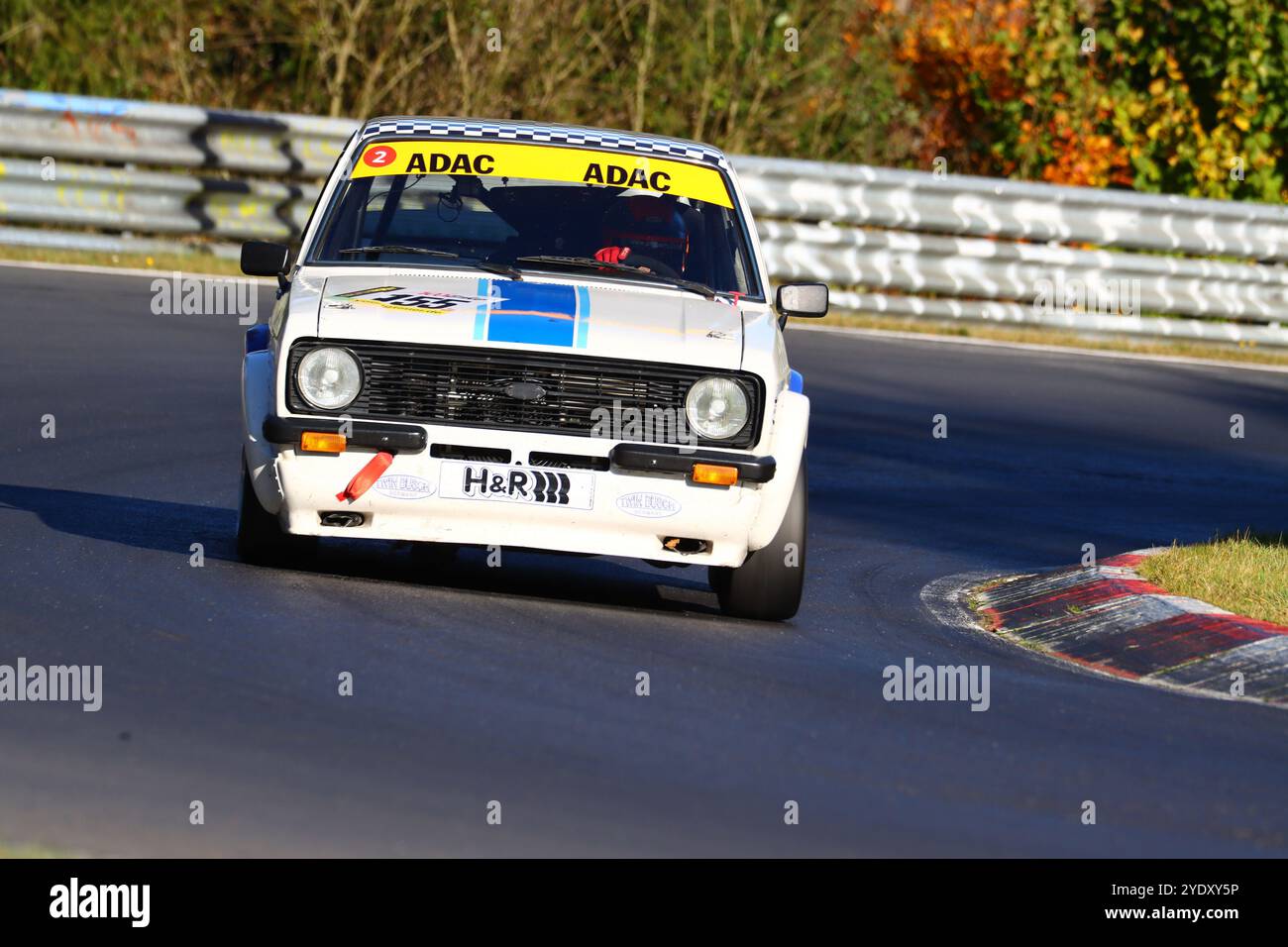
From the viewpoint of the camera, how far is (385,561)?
838 centimetres

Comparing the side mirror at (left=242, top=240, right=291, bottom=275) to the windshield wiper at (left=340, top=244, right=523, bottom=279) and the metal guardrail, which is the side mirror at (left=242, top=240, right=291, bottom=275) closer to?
the windshield wiper at (left=340, top=244, right=523, bottom=279)

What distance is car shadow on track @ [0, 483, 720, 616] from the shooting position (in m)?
7.98

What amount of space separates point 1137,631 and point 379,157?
131 inches

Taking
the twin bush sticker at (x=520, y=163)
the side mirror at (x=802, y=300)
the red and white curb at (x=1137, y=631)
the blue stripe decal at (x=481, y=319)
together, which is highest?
the twin bush sticker at (x=520, y=163)

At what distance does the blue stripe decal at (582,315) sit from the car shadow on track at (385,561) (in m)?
1.11

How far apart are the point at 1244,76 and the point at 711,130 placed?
17.2ft

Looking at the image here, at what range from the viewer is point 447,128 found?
335 inches

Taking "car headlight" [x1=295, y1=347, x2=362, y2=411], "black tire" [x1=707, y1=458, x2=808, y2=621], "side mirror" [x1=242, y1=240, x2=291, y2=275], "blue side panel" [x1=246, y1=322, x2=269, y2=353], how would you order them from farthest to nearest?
"side mirror" [x1=242, y1=240, x2=291, y2=275] < "blue side panel" [x1=246, y1=322, x2=269, y2=353] < "black tire" [x1=707, y1=458, x2=808, y2=621] < "car headlight" [x1=295, y1=347, x2=362, y2=411]

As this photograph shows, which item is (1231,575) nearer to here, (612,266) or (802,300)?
(802,300)

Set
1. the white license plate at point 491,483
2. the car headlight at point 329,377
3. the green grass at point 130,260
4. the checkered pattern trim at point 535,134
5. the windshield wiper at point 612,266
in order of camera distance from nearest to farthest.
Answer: the white license plate at point 491,483, the car headlight at point 329,377, the windshield wiper at point 612,266, the checkered pattern trim at point 535,134, the green grass at point 130,260

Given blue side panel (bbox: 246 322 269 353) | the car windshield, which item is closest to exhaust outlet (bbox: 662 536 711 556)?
the car windshield

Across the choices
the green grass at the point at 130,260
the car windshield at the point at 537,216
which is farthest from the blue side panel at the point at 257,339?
the green grass at the point at 130,260

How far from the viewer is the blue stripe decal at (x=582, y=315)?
7.14 meters

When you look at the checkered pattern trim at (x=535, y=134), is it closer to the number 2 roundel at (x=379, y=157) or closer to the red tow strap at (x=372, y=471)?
the number 2 roundel at (x=379, y=157)
